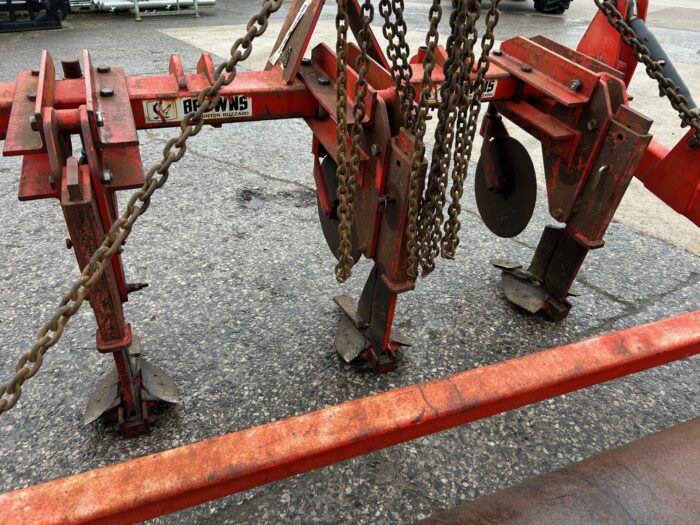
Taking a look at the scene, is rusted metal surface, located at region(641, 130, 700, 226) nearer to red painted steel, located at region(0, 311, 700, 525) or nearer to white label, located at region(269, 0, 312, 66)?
red painted steel, located at region(0, 311, 700, 525)

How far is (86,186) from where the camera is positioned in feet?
5.23

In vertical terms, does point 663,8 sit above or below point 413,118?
below

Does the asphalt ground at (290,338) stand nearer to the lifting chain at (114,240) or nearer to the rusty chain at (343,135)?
the rusty chain at (343,135)

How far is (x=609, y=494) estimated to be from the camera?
4.01 feet

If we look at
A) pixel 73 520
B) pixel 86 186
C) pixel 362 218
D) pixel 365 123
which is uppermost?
pixel 365 123

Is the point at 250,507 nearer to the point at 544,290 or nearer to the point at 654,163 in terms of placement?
the point at 544,290

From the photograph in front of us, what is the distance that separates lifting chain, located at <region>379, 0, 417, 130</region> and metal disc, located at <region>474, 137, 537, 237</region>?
1.21 m

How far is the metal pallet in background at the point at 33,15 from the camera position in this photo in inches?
329

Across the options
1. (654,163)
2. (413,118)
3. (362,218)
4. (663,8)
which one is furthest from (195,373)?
(663,8)

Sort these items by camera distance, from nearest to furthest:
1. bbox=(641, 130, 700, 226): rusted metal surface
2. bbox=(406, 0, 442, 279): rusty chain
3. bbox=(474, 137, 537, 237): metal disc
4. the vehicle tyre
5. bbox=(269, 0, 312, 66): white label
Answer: bbox=(406, 0, 442, 279): rusty chain, bbox=(269, 0, 312, 66): white label, bbox=(641, 130, 700, 226): rusted metal surface, bbox=(474, 137, 537, 237): metal disc, the vehicle tyre

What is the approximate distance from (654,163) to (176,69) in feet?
6.68

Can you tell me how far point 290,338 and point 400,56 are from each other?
158cm

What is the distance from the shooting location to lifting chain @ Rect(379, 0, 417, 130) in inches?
60.6

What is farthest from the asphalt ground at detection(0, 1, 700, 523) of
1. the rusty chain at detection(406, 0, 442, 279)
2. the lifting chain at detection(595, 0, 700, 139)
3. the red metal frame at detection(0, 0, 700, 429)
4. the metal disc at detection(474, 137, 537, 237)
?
the lifting chain at detection(595, 0, 700, 139)
